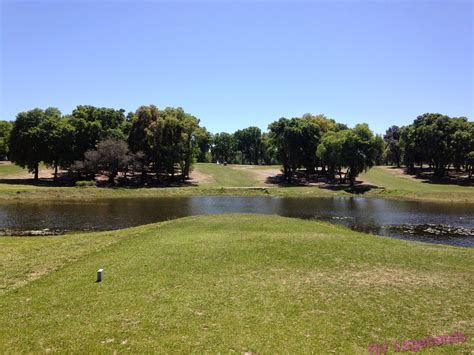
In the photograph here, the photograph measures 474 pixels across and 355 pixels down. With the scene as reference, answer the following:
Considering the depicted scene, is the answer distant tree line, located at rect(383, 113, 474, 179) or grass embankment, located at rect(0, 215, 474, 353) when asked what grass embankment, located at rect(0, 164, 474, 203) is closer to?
distant tree line, located at rect(383, 113, 474, 179)

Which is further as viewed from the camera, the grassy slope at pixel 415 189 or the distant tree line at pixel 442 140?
the distant tree line at pixel 442 140

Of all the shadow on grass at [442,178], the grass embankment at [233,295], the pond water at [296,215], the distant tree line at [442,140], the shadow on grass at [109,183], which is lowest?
the pond water at [296,215]

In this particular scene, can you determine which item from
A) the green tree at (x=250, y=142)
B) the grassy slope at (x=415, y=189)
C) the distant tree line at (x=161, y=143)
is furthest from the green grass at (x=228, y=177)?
the green tree at (x=250, y=142)

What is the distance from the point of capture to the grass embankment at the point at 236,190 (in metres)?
62.5

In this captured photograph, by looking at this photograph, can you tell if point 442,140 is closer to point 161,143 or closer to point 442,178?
point 442,178

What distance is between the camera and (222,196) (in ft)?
232

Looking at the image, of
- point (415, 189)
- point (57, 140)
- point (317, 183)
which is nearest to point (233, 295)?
point (415, 189)

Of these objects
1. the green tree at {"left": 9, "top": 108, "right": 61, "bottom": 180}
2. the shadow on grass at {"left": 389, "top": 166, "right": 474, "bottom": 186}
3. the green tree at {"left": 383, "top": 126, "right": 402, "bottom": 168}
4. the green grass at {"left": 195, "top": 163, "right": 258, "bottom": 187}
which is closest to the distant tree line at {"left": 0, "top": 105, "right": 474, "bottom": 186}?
the green tree at {"left": 9, "top": 108, "right": 61, "bottom": 180}

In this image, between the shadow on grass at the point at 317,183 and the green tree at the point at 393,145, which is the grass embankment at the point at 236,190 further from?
the green tree at the point at 393,145

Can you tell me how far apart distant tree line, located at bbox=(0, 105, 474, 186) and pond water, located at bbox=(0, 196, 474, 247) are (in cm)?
2354

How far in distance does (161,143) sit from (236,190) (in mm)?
19551

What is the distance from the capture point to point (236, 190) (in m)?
76.7

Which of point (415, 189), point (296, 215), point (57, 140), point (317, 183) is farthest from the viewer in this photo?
point (317, 183)

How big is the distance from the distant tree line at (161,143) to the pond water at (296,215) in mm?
23539
